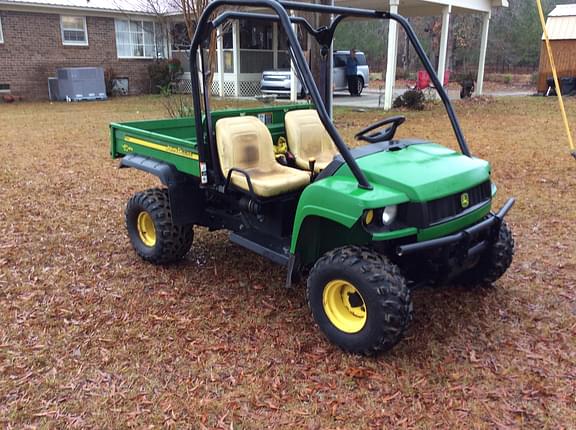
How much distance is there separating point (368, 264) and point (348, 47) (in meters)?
34.1

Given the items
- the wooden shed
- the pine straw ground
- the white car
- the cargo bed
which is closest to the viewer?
the pine straw ground

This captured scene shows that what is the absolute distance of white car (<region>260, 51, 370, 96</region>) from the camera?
1708 centimetres

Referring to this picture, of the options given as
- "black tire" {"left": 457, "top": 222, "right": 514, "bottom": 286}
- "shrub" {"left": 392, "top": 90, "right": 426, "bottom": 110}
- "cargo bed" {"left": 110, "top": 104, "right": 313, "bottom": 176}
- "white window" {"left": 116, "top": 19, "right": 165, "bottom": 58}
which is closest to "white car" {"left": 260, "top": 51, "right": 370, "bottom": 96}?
"shrub" {"left": 392, "top": 90, "right": 426, "bottom": 110}

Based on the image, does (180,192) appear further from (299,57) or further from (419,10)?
(419,10)

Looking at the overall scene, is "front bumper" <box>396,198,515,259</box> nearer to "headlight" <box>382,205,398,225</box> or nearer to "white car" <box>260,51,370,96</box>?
"headlight" <box>382,205,398,225</box>

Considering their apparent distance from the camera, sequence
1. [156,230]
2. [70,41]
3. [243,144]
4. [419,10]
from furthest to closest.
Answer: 1. [70,41]
2. [419,10]
3. [156,230]
4. [243,144]

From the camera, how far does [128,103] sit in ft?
54.0

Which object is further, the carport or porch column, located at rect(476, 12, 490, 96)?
porch column, located at rect(476, 12, 490, 96)

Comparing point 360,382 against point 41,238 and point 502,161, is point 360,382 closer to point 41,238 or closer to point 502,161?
point 41,238

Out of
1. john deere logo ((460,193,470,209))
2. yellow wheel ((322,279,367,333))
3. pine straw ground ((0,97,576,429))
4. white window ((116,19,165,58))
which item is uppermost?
white window ((116,19,165,58))

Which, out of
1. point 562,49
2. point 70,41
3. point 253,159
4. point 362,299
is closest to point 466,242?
point 362,299

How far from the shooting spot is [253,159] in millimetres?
3840

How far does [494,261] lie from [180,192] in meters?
2.25

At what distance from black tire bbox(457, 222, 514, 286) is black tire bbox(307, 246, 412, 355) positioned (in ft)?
3.27
